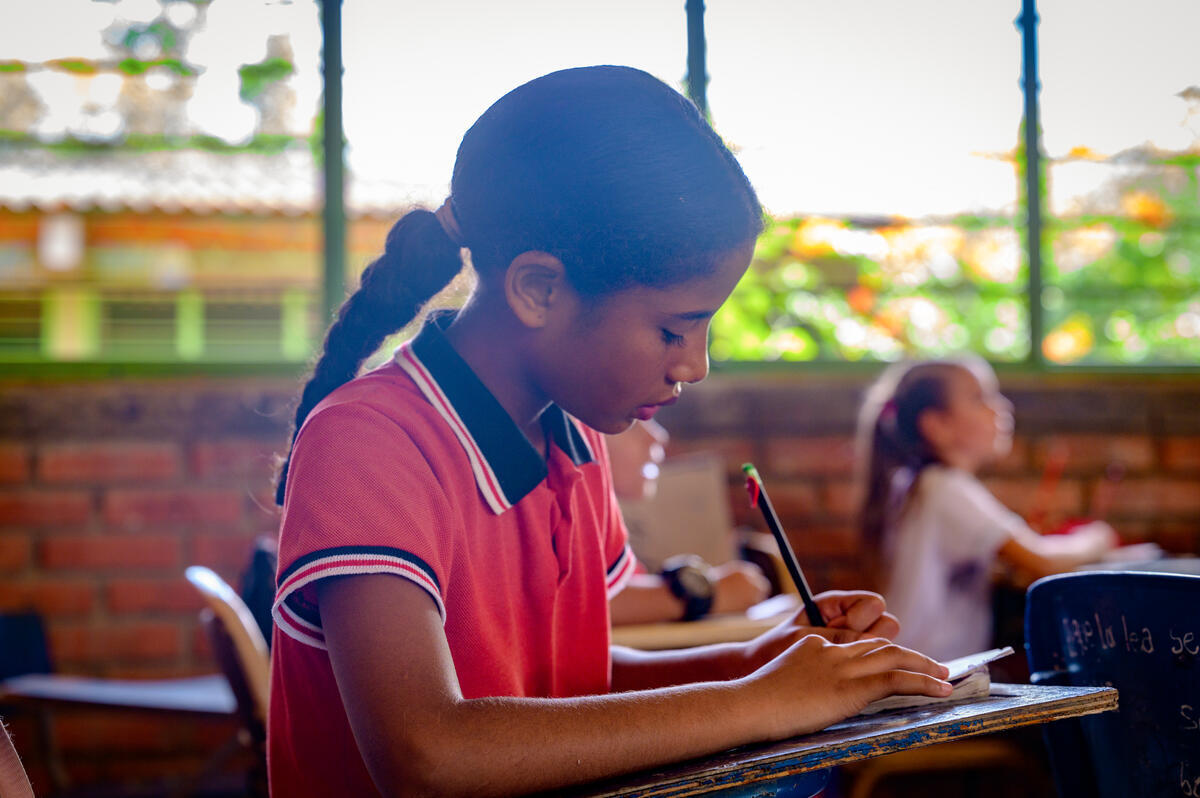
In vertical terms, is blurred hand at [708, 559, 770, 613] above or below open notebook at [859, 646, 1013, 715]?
below

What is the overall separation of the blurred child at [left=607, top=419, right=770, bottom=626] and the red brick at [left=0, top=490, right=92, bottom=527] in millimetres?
1482

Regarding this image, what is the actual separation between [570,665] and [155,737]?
2.17 m

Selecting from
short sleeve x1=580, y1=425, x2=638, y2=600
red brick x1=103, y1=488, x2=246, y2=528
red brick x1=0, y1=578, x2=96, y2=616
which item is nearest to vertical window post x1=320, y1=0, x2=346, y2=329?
red brick x1=103, y1=488, x2=246, y2=528

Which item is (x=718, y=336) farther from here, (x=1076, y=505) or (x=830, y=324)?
(x=1076, y=505)

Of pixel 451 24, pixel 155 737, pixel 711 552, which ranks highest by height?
pixel 451 24

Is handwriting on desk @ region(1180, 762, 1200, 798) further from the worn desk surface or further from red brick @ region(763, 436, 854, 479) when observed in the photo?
red brick @ region(763, 436, 854, 479)

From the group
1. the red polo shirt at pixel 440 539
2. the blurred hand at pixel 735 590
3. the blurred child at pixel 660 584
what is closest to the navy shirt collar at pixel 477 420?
the red polo shirt at pixel 440 539

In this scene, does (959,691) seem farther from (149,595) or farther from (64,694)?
(149,595)

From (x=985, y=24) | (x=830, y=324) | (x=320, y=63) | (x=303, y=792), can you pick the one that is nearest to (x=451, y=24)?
(x=320, y=63)

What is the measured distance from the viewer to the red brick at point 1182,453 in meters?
3.22

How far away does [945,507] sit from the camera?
2.46 meters

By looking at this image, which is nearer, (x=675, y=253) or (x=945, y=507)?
(x=675, y=253)

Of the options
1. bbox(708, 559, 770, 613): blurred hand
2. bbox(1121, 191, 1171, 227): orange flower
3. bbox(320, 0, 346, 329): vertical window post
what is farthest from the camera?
bbox(1121, 191, 1171, 227): orange flower

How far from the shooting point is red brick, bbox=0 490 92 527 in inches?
111
